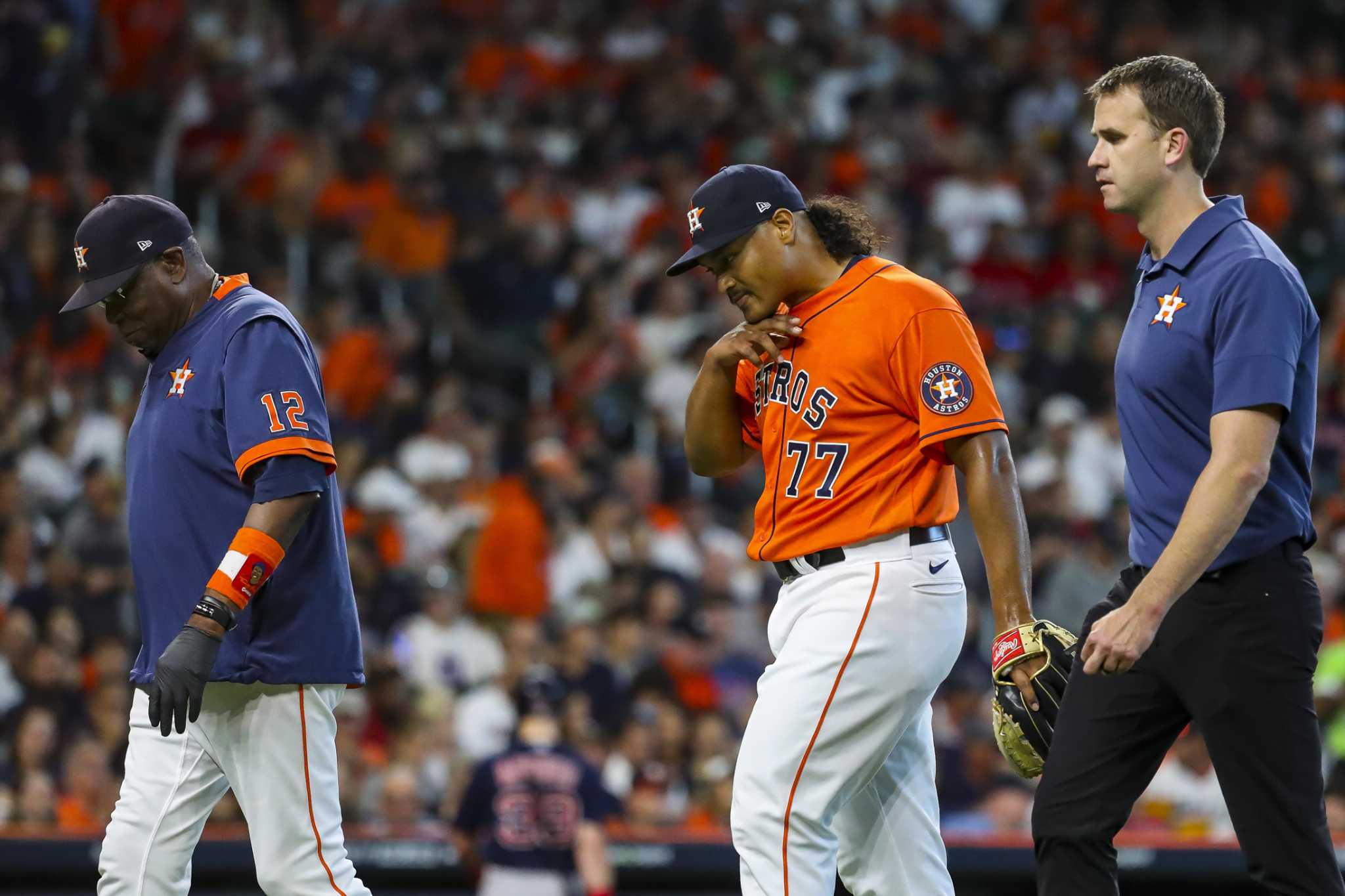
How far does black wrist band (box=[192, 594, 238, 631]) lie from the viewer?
3826mm

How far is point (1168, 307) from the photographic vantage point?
11.9ft

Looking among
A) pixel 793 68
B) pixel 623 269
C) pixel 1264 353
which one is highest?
pixel 793 68

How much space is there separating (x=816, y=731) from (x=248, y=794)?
4.39 feet

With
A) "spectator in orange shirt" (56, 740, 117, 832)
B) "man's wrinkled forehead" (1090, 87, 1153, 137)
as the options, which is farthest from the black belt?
"spectator in orange shirt" (56, 740, 117, 832)

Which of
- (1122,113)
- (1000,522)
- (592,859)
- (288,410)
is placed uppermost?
(1122,113)

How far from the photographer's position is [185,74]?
40.9ft

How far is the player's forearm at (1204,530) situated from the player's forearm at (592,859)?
4360mm

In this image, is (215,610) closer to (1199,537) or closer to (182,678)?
(182,678)

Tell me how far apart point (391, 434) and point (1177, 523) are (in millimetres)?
7812

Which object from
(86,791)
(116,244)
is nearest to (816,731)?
(116,244)

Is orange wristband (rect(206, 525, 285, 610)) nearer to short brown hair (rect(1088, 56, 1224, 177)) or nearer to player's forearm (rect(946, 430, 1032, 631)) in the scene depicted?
player's forearm (rect(946, 430, 1032, 631))

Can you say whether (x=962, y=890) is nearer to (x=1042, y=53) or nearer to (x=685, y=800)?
(x=685, y=800)

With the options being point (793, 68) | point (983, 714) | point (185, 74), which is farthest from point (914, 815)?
point (793, 68)

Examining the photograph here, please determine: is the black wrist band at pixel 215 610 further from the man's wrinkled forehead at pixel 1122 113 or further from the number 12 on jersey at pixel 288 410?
the man's wrinkled forehead at pixel 1122 113
